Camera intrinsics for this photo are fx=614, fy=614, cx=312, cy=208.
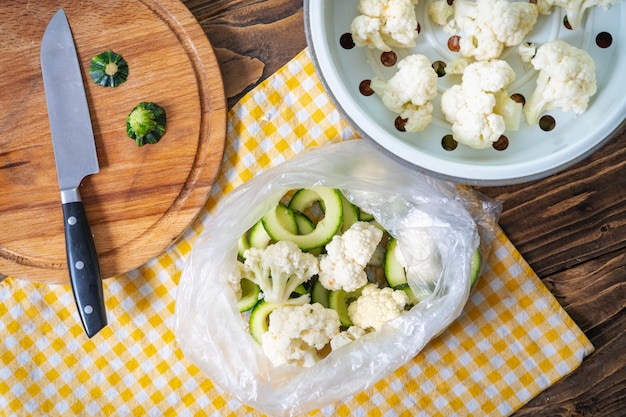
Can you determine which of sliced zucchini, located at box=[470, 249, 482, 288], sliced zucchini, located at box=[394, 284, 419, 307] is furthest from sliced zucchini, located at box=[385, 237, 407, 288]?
sliced zucchini, located at box=[470, 249, 482, 288]

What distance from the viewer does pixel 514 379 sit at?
3.90 feet

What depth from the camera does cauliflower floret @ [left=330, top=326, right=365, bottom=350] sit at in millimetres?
1099

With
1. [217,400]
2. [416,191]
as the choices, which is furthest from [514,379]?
[217,400]

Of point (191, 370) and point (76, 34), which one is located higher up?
point (76, 34)

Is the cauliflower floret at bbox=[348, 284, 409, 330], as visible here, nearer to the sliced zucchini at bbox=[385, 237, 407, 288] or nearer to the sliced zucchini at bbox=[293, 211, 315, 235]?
the sliced zucchini at bbox=[385, 237, 407, 288]

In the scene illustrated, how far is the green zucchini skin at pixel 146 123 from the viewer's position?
111 centimetres

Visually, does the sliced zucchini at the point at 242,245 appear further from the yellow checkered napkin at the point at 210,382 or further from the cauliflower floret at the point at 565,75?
the cauliflower floret at the point at 565,75

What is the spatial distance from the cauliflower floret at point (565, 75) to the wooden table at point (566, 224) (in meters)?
0.18

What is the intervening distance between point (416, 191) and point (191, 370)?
56 cm

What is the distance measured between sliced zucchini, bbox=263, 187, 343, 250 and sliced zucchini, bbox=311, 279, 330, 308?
0.08 m

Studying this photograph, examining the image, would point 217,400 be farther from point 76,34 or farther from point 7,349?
point 76,34

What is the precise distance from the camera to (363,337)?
1.10 meters

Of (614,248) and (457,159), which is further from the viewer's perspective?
(614,248)

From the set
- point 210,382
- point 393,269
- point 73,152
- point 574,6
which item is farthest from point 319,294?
point 574,6
